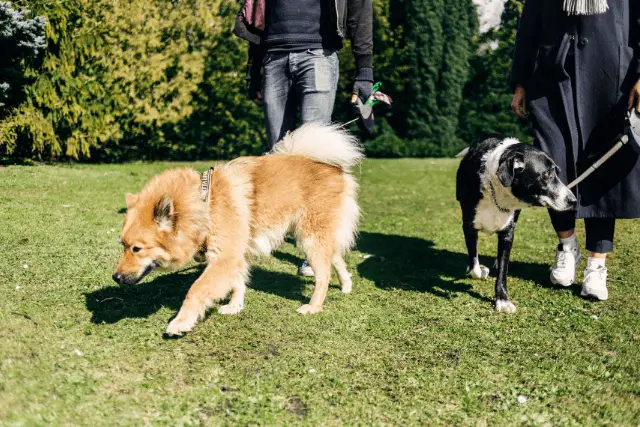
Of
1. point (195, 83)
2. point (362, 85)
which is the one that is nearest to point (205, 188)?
point (362, 85)

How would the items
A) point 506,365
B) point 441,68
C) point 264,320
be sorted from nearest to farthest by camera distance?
point 506,365 < point 264,320 < point 441,68

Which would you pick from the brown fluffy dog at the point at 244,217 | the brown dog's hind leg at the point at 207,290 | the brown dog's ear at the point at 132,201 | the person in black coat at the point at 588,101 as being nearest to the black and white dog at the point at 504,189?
the person in black coat at the point at 588,101

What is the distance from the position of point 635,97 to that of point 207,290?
10.9 feet

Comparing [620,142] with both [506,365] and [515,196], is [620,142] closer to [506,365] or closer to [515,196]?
[515,196]

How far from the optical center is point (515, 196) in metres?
4.23

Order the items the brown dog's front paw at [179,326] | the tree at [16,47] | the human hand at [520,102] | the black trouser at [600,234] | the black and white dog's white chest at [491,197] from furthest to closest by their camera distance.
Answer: the tree at [16,47], the human hand at [520,102], the black trouser at [600,234], the black and white dog's white chest at [491,197], the brown dog's front paw at [179,326]

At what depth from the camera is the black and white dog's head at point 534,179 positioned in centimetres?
413

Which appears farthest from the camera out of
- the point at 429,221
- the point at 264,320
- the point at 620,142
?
the point at 429,221

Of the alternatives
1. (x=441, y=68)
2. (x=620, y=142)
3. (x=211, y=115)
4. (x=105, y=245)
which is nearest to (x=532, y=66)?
(x=620, y=142)

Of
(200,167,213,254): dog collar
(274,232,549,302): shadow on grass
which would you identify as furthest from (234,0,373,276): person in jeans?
(200,167,213,254): dog collar

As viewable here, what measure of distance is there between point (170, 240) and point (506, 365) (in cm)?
216

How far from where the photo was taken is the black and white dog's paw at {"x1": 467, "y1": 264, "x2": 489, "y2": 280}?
4.81 meters

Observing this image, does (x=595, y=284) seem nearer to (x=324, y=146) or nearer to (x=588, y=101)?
(x=588, y=101)

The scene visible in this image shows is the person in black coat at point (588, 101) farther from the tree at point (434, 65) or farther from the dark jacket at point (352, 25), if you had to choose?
the tree at point (434, 65)
